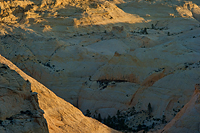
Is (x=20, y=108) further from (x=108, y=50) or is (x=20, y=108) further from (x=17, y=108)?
(x=108, y=50)

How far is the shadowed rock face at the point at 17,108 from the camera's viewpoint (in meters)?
13.8

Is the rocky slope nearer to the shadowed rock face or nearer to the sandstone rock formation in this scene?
the shadowed rock face

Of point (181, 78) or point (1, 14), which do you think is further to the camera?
point (1, 14)

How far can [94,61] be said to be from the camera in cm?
3875

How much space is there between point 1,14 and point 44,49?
35.3 feet

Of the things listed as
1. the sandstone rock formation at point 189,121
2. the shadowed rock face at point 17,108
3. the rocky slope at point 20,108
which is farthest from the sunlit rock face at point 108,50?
the shadowed rock face at point 17,108

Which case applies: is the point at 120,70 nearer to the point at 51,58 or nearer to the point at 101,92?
the point at 101,92

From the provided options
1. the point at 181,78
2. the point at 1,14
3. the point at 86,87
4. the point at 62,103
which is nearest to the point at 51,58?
the point at 86,87

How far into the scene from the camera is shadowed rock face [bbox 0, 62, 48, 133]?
13.8 meters

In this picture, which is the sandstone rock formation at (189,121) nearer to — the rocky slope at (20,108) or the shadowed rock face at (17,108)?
the rocky slope at (20,108)

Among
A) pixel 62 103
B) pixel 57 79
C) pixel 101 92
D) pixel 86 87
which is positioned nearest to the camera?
pixel 62 103

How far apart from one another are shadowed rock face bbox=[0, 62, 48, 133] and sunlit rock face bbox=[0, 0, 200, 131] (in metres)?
13.3

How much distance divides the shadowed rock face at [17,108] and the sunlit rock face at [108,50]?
13.3 m

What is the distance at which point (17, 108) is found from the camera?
14.7 m
